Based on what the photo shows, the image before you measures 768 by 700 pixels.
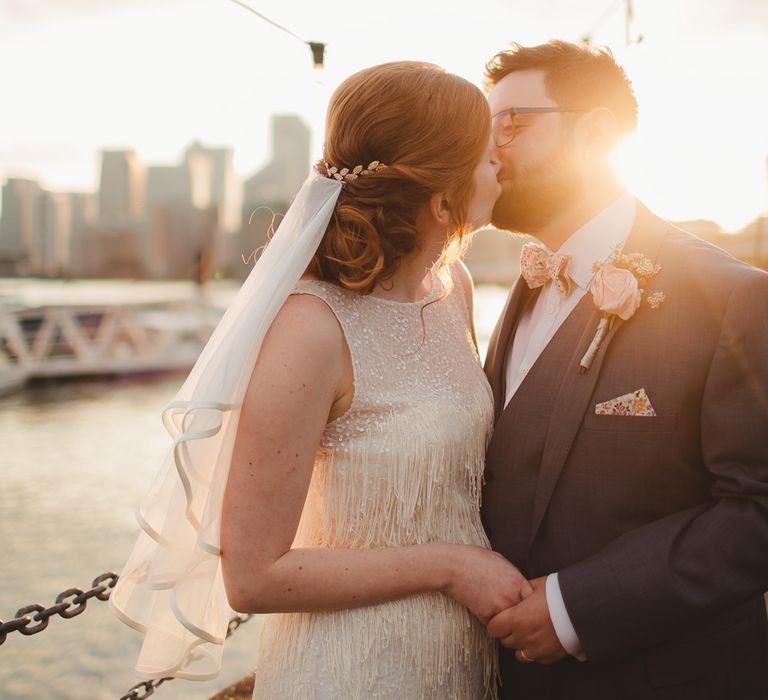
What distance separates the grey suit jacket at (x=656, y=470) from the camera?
1.72m

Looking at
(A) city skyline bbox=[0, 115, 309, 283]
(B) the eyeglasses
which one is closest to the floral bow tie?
(B) the eyeglasses

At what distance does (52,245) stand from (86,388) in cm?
8275

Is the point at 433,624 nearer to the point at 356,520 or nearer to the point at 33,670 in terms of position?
the point at 356,520

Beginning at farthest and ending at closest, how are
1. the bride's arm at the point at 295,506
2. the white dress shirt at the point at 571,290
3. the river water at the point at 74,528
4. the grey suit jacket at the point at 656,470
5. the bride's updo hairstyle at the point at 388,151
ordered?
the river water at the point at 74,528, the white dress shirt at the point at 571,290, the bride's updo hairstyle at the point at 388,151, the grey suit jacket at the point at 656,470, the bride's arm at the point at 295,506

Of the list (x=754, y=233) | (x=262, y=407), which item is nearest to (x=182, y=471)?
(x=262, y=407)

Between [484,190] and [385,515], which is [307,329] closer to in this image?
[385,515]

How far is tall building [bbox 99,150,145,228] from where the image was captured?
8800cm

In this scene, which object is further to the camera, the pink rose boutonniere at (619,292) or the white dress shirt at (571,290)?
the white dress shirt at (571,290)

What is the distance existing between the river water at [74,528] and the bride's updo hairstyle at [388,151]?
15.1ft

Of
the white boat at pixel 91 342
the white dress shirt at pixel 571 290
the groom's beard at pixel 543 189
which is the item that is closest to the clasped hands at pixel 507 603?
the white dress shirt at pixel 571 290

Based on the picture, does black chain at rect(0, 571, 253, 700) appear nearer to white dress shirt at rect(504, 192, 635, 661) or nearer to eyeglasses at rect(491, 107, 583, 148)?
white dress shirt at rect(504, 192, 635, 661)

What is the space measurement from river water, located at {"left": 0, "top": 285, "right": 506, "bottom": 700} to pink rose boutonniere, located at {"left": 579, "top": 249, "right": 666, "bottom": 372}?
15.3ft

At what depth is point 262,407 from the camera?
161 centimetres

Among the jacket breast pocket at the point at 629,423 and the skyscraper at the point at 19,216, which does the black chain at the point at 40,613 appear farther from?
the skyscraper at the point at 19,216
